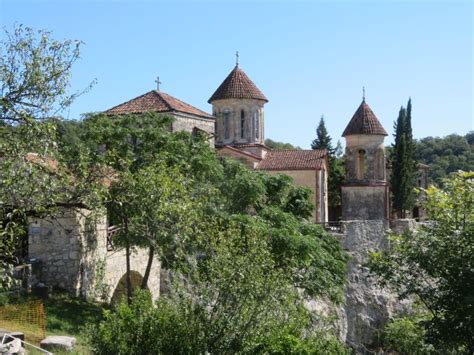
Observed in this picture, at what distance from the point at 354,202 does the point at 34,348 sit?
916 inches

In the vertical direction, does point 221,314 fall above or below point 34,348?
above

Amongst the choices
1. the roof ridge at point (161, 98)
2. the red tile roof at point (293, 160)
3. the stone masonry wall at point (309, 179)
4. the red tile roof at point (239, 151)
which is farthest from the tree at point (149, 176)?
the stone masonry wall at point (309, 179)

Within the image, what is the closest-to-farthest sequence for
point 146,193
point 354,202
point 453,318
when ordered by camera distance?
1. point 453,318
2. point 146,193
3. point 354,202

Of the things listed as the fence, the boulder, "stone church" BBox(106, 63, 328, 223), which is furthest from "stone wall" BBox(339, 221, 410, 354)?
the boulder

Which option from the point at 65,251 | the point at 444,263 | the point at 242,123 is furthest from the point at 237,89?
the point at 444,263

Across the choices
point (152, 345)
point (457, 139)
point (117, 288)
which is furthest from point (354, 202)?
point (457, 139)

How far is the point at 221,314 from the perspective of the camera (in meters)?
8.91

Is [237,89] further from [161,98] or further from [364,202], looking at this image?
[364,202]

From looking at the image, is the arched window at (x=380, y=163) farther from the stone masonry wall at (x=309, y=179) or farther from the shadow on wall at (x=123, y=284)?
the shadow on wall at (x=123, y=284)

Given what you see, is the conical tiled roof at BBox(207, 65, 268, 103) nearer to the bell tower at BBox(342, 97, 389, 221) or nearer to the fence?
the bell tower at BBox(342, 97, 389, 221)

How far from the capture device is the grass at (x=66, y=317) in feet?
40.1

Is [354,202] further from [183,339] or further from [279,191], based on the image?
[183,339]

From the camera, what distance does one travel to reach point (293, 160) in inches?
1238

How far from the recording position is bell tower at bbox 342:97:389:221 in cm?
3177
